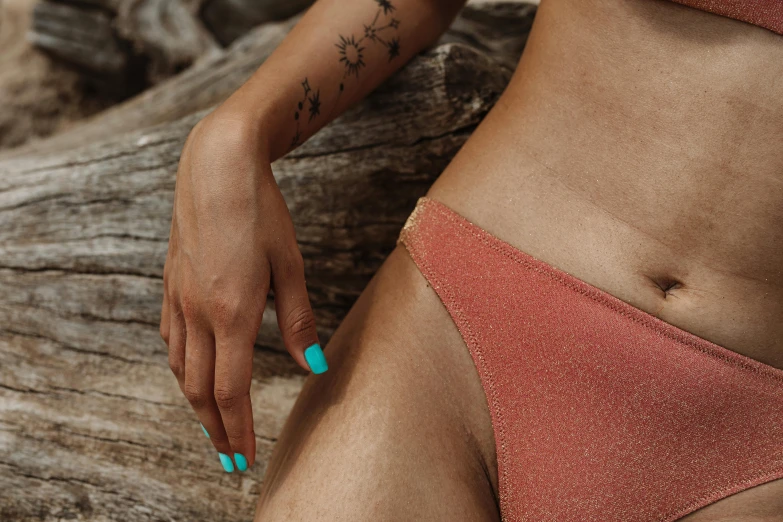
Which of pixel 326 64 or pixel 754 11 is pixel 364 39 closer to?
pixel 326 64

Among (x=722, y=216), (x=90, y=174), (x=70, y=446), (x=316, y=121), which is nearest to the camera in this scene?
(x=722, y=216)

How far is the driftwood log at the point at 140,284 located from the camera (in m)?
1.25

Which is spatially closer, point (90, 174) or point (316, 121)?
point (316, 121)

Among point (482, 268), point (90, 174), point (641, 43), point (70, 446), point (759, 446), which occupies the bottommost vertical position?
point (70, 446)

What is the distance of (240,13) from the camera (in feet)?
8.64

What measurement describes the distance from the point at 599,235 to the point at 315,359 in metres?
0.44

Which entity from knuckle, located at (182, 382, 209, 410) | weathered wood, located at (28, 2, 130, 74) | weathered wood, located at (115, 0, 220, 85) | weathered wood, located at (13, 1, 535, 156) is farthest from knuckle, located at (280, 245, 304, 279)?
weathered wood, located at (28, 2, 130, 74)

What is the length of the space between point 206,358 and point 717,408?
27.4 inches

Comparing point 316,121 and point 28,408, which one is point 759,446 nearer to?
point 316,121

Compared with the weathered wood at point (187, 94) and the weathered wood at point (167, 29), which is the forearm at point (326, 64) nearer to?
the weathered wood at point (187, 94)

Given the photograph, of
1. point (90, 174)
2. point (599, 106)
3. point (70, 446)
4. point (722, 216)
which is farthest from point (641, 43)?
point (70, 446)

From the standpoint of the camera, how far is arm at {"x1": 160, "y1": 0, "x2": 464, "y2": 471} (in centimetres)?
80

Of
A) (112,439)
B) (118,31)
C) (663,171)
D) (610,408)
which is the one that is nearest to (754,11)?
(663,171)

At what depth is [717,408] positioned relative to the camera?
80 cm
